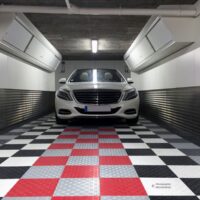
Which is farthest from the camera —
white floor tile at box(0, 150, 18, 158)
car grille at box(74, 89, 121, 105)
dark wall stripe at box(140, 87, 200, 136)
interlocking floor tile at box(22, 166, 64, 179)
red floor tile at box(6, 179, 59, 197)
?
car grille at box(74, 89, 121, 105)

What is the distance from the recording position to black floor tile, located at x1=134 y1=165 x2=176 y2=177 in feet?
8.02

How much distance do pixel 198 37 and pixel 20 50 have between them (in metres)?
3.54

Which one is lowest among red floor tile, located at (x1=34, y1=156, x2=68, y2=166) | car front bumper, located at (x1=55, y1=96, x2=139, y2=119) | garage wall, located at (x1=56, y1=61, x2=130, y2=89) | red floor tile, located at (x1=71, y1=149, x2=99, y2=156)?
red floor tile, located at (x1=71, y1=149, x2=99, y2=156)

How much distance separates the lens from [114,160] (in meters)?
3.02

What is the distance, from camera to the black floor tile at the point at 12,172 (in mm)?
2432

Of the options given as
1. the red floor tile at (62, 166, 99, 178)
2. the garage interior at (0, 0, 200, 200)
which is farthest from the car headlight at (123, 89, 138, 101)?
the red floor tile at (62, 166, 99, 178)

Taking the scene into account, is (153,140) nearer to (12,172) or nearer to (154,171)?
(154,171)

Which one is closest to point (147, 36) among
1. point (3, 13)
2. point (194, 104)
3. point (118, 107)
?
point (118, 107)

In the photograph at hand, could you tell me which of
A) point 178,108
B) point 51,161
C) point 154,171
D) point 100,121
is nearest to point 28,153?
point 51,161

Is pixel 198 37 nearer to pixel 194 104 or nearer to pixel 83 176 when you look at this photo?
pixel 194 104

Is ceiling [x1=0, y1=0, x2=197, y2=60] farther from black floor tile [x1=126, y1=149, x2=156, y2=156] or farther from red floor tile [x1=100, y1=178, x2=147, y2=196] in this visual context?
red floor tile [x1=100, y1=178, x2=147, y2=196]

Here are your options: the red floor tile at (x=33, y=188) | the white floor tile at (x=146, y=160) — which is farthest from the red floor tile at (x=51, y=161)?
the white floor tile at (x=146, y=160)

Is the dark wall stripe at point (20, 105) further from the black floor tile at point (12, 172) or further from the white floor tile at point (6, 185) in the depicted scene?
the white floor tile at point (6, 185)

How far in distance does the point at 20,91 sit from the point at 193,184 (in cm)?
500
